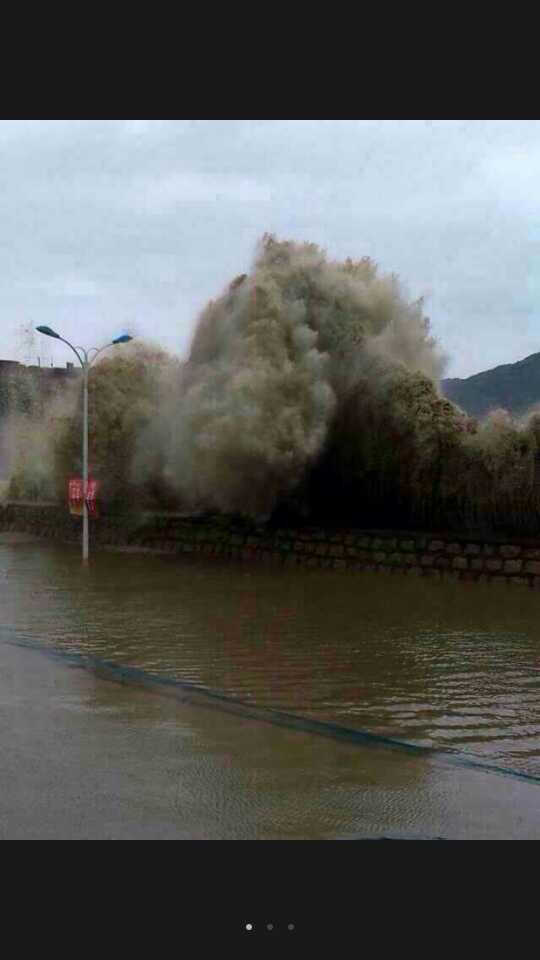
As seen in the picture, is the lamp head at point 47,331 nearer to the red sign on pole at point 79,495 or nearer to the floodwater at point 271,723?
the red sign on pole at point 79,495

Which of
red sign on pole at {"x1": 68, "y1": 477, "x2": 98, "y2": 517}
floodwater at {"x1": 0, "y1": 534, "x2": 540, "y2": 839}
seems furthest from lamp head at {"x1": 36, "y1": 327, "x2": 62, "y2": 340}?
floodwater at {"x1": 0, "y1": 534, "x2": 540, "y2": 839}

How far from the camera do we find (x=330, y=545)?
20.6 m

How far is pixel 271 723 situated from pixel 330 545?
539 inches

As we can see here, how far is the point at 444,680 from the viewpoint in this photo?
8.67m

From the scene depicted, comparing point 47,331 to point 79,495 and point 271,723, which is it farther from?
point 271,723

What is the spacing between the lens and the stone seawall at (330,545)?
17391 millimetres

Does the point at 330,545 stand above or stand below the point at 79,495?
below

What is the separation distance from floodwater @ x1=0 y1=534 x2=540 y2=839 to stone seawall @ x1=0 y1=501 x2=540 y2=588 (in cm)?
246

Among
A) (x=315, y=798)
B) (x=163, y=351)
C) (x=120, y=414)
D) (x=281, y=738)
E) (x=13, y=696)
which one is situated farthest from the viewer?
(x=163, y=351)

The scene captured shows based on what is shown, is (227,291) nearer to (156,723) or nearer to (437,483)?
(437,483)

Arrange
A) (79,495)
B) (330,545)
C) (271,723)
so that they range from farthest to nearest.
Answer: (79,495), (330,545), (271,723)

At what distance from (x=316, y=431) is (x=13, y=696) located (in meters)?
14.5

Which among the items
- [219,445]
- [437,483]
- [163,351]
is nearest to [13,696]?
[437,483]

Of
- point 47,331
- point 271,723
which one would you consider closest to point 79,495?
point 47,331
